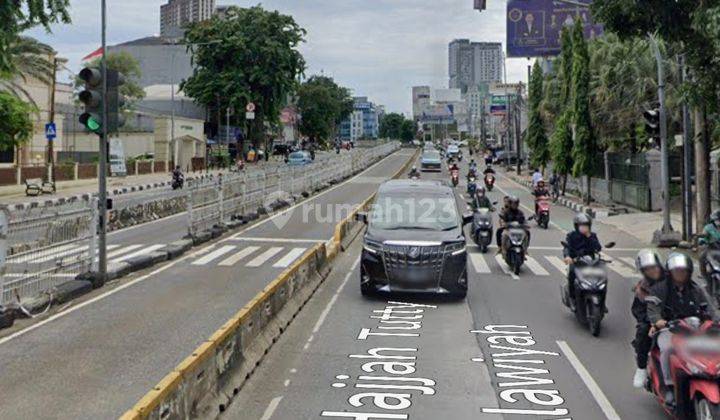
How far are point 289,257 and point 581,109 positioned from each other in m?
23.0

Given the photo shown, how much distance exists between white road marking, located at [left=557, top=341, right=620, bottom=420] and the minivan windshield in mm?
4029

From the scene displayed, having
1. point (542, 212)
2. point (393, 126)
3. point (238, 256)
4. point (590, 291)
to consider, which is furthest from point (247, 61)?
point (393, 126)

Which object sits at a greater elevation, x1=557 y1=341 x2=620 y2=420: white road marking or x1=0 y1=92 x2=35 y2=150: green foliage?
x1=0 y1=92 x2=35 y2=150: green foliage

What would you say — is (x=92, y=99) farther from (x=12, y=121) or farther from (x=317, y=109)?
(x=317, y=109)

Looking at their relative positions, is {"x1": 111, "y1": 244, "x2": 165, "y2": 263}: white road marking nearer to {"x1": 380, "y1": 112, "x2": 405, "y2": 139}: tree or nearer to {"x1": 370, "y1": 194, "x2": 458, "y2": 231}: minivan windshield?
{"x1": 370, "y1": 194, "x2": 458, "y2": 231}: minivan windshield

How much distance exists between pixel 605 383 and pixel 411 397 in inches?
86.2

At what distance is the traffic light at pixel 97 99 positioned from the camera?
13.5 metres

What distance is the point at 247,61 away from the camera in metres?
70.4

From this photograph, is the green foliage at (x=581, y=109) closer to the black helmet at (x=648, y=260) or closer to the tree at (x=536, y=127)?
the tree at (x=536, y=127)

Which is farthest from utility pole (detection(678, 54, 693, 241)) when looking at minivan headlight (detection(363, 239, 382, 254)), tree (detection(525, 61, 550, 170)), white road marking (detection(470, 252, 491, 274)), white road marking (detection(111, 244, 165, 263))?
tree (detection(525, 61, 550, 170))

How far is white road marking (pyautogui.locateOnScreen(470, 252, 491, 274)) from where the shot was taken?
54.4ft

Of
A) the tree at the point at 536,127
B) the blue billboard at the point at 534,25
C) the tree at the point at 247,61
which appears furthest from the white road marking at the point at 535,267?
the tree at the point at 247,61

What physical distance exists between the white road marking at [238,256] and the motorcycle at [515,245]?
6.17 m

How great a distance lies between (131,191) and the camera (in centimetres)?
4050
